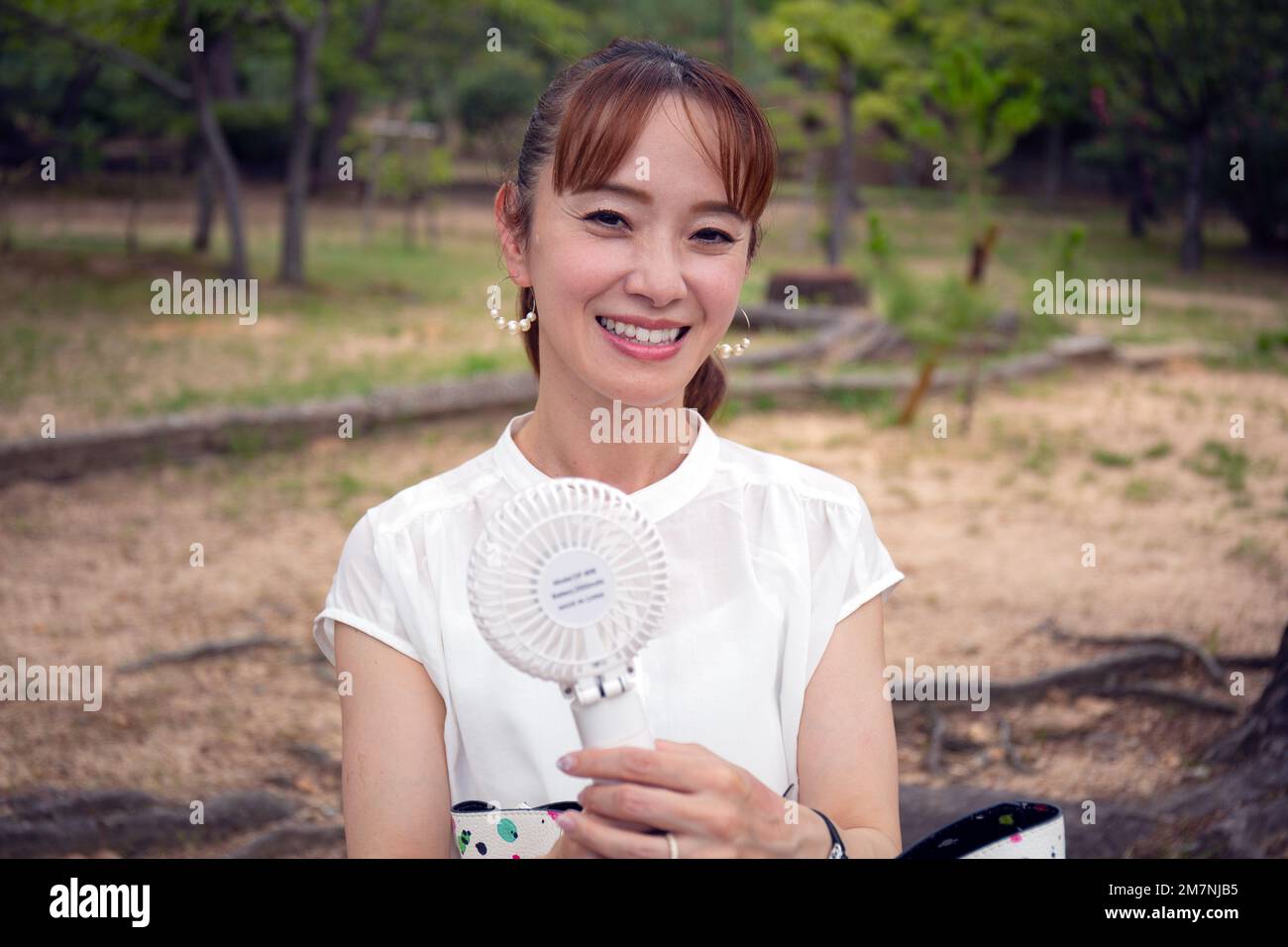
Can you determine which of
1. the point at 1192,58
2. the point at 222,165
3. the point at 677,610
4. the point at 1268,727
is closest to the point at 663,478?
the point at 677,610

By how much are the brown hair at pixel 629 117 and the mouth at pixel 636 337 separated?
182mm

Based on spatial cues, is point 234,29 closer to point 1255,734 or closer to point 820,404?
point 820,404

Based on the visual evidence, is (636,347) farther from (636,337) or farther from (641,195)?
(641,195)

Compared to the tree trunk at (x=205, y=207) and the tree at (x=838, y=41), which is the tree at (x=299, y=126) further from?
the tree at (x=838, y=41)

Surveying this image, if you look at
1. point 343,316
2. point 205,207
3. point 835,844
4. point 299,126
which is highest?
point 205,207

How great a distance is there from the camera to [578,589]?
4.09 feet

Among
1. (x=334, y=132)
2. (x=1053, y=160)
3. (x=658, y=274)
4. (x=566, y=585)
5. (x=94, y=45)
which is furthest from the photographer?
(x=1053, y=160)

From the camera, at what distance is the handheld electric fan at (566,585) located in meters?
1.24

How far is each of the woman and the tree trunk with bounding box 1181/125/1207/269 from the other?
18.3 meters

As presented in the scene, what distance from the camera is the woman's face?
1.67 metres

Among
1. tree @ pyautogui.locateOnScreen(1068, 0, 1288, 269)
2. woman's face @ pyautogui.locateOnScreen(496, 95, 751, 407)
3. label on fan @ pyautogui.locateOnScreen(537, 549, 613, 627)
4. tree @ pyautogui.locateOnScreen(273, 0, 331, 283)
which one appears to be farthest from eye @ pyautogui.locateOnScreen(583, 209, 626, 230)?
tree @ pyautogui.locateOnScreen(1068, 0, 1288, 269)

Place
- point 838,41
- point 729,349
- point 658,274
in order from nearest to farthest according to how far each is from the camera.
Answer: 1. point 658,274
2. point 729,349
3. point 838,41

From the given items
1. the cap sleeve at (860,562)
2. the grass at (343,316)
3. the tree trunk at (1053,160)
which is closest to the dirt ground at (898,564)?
the grass at (343,316)

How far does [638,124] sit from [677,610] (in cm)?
65
